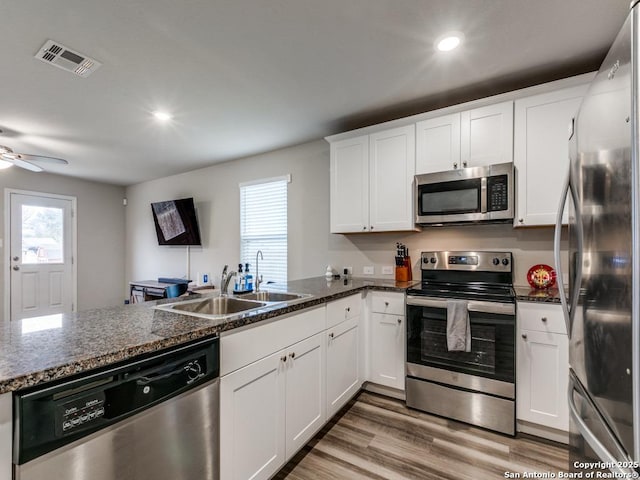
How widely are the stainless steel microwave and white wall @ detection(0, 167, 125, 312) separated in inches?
229

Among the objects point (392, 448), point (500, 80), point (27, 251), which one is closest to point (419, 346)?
point (392, 448)

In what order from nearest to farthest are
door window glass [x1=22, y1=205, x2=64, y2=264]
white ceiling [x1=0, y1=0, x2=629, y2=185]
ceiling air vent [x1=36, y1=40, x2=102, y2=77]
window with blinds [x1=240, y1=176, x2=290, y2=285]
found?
white ceiling [x1=0, y1=0, x2=629, y2=185] → ceiling air vent [x1=36, y1=40, x2=102, y2=77] → window with blinds [x1=240, y1=176, x2=290, y2=285] → door window glass [x1=22, y1=205, x2=64, y2=264]

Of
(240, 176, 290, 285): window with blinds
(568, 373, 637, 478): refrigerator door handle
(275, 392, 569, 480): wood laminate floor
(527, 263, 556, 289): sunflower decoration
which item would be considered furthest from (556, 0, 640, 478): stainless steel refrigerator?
(240, 176, 290, 285): window with blinds

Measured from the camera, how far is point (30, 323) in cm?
133

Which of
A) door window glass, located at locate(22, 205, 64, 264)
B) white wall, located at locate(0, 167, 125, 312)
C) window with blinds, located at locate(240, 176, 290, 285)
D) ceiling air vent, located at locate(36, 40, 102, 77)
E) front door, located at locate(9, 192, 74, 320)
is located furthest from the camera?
white wall, located at locate(0, 167, 125, 312)

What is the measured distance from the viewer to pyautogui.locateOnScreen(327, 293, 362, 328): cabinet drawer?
2158 millimetres

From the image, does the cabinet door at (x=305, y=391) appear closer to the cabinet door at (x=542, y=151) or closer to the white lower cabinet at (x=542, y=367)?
the white lower cabinet at (x=542, y=367)

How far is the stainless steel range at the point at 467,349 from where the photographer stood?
6.81 feet

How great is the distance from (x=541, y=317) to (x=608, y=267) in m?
1.29

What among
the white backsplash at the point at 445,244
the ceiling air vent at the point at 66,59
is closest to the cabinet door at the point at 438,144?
the white backsplash at the point at 445,244

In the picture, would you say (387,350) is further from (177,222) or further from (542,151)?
(177,222)

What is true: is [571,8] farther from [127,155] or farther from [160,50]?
[127,155]

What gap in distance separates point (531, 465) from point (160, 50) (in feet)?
11.3

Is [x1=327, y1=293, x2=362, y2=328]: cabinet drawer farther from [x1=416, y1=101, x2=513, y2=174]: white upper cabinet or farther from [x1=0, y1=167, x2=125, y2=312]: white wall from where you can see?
[x1=0, y1=167, x2=125, y2=312]: white wall
